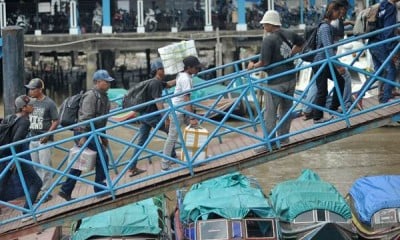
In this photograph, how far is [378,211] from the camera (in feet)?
35.3

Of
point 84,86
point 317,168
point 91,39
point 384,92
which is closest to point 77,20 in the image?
point 91,39

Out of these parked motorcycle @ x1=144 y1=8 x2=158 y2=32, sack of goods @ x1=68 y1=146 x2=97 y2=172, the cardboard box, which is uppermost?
parked motorcycle @ x1=144 y1=8 x2=158 y2=32

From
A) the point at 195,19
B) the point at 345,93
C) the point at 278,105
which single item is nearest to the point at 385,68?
the point at 345,93

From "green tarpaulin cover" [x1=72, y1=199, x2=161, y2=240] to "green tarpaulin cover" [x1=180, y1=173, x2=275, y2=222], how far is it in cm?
53

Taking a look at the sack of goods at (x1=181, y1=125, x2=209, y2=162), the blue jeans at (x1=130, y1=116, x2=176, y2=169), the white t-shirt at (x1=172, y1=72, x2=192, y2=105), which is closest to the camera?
the sack of goods at (x1=181, y1=125, x2=209, y2=162)

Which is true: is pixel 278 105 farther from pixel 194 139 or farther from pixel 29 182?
pixel 29 182

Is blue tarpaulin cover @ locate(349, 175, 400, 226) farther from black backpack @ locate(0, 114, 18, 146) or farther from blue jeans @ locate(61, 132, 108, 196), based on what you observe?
black backpack @ locate(0, 114, 18, 146)

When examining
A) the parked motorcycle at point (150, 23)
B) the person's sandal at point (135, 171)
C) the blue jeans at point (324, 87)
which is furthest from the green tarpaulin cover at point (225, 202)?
the parked motorcycle at point (150, 23)

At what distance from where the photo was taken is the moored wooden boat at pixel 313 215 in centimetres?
1000

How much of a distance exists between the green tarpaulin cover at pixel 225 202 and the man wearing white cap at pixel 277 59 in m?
1.35

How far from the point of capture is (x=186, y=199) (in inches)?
440

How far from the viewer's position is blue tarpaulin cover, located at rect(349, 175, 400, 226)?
1082 centimetres

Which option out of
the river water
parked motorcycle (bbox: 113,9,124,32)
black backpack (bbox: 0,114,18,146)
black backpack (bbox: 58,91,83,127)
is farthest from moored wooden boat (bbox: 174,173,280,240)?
parked motorcycle (bbox: 113,9,124,32)

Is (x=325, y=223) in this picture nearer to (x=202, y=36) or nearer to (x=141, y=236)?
(x=141, y=236)
